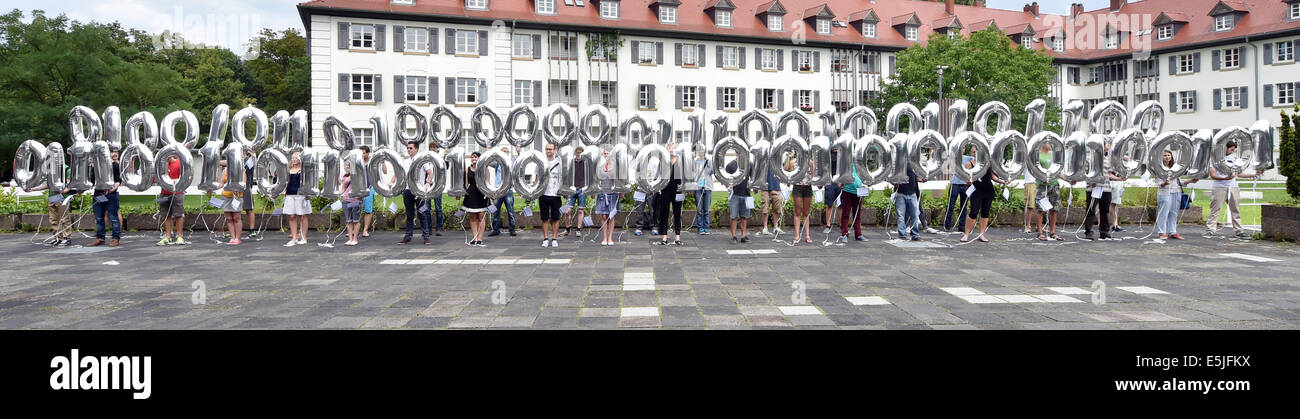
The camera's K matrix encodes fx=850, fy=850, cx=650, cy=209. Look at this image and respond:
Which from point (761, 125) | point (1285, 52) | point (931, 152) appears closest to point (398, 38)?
point (761, 125)

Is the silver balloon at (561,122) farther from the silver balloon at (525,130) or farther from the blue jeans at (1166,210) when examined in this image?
the blue jeans at (1166,210)

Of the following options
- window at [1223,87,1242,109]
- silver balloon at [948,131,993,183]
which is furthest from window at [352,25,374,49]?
window at [1223,87,1242,109]

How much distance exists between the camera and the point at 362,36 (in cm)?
4656

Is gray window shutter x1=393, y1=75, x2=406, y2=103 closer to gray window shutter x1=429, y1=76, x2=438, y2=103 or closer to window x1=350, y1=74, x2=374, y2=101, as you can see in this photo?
window x1=350, y1=74, x2=374, y2=101

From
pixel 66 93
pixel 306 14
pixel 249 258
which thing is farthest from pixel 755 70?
pixel 249 258

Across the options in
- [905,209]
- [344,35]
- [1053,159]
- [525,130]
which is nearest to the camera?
[1053,159]

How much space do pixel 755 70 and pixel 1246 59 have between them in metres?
32.9

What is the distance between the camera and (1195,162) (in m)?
14.5

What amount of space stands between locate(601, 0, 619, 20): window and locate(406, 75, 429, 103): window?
1229 cm

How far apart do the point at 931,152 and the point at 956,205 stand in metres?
4.59

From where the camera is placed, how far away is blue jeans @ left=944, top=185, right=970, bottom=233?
1730 cm

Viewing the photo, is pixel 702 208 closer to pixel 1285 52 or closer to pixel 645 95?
pixel 645 95

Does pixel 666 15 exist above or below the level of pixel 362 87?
above

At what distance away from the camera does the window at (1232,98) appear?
57.0 metres
